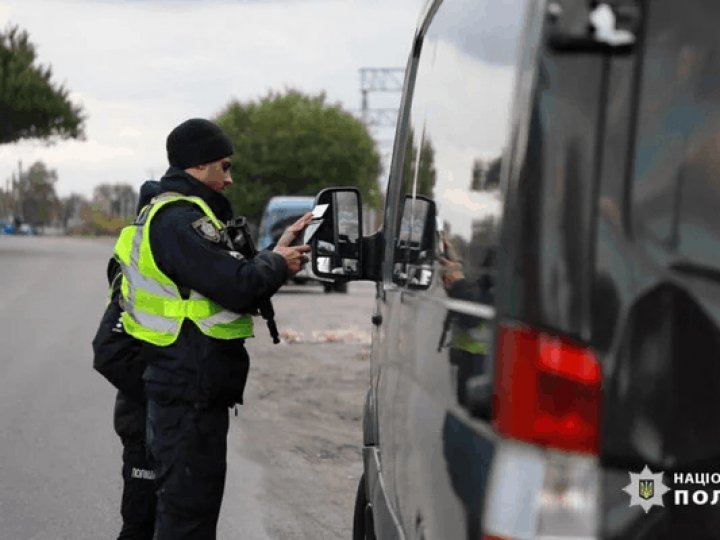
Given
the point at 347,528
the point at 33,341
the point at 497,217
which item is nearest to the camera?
the point at 497,217

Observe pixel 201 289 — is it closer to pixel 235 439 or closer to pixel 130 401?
pixel 130 401

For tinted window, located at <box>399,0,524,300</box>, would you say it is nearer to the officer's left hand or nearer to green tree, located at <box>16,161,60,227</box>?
the officer's left hand

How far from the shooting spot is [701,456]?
2.30 m

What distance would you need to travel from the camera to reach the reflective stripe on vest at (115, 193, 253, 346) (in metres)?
4.64

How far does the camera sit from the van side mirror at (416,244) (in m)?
3.31

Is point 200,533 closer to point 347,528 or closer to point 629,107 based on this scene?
point 347,528

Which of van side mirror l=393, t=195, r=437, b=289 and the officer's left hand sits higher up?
van side mirror l=393, t=195, r=437, b=289

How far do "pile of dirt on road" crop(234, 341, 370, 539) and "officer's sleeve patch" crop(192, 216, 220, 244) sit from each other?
8.38ft

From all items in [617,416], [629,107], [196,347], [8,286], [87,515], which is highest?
[629,107]

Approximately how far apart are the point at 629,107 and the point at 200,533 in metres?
2.83

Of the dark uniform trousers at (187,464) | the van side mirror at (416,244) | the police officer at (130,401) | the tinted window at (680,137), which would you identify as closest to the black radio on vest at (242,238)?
the dark uniform trousers at (187,464)

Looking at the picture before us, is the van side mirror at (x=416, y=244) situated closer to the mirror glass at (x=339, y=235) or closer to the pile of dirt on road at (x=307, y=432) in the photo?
the mirror glass at (x=339, y=235)

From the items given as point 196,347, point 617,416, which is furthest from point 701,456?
point 196,347

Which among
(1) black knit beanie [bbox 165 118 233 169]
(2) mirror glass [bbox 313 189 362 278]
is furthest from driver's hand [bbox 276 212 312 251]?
(1) black knit beanie [bbox 165 118 233 169]
